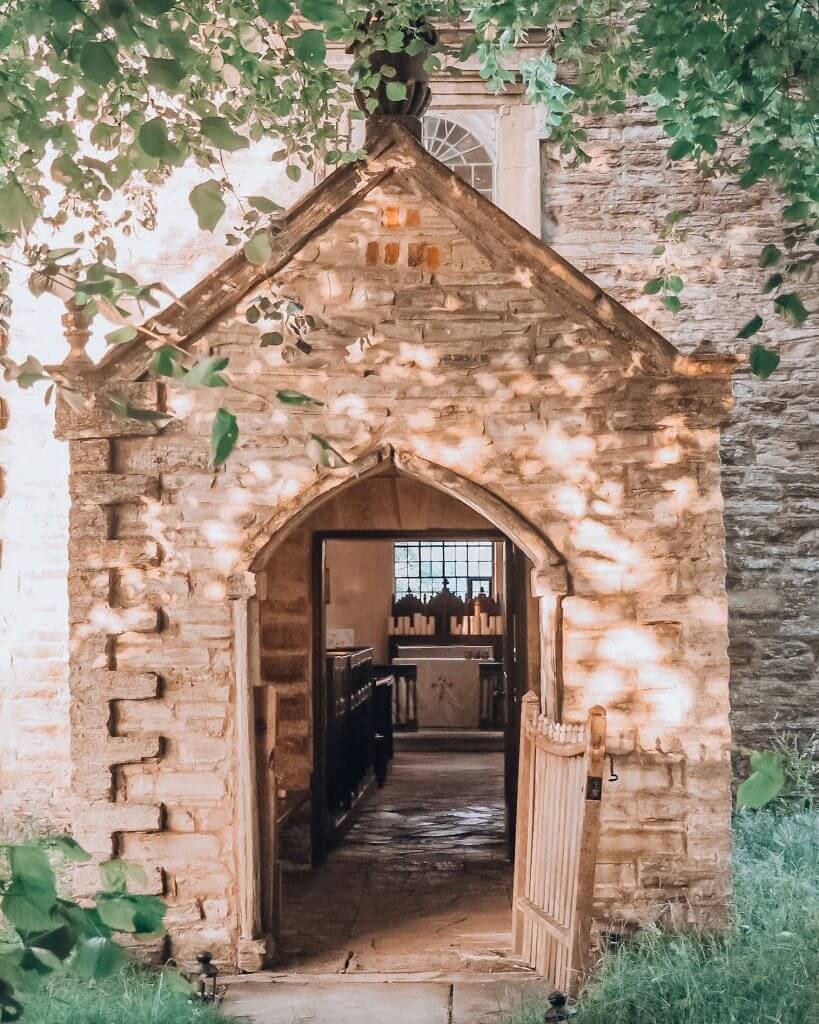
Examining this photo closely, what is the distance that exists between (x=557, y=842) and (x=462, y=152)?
19.9ft

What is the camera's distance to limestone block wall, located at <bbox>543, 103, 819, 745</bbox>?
8.92 m

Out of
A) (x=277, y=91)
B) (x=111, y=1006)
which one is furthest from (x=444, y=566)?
(x=111, y=1006)

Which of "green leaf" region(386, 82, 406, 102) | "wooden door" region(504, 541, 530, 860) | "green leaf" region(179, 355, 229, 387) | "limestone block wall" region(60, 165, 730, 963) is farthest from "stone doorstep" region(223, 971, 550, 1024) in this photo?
"green leaf" region(386, 82, 406, 102)

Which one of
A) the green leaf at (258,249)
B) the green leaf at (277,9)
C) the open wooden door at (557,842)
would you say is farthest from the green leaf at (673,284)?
the green leaf at (258,249)

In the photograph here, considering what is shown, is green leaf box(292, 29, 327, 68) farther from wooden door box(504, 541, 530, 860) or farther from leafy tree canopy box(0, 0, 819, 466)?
wooden door box(504, 541, 530, 860)

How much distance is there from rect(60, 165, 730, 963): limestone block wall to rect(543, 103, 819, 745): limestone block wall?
3100mm

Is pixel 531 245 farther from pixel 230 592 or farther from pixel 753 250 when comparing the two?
pixel 753 250

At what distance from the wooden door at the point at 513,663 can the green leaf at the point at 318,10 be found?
16.1 feet

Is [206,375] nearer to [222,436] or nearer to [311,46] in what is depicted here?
[222,436]

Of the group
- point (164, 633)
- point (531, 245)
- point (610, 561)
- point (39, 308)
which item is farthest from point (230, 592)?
point (39, 308)

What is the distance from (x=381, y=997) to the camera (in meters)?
5.60

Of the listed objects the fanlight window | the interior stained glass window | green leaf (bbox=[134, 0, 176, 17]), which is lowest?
the interior stained glass window

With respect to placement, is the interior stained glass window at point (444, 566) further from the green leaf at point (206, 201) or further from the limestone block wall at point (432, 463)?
the green leaf at point (206, 201)

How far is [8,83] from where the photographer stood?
495cm
